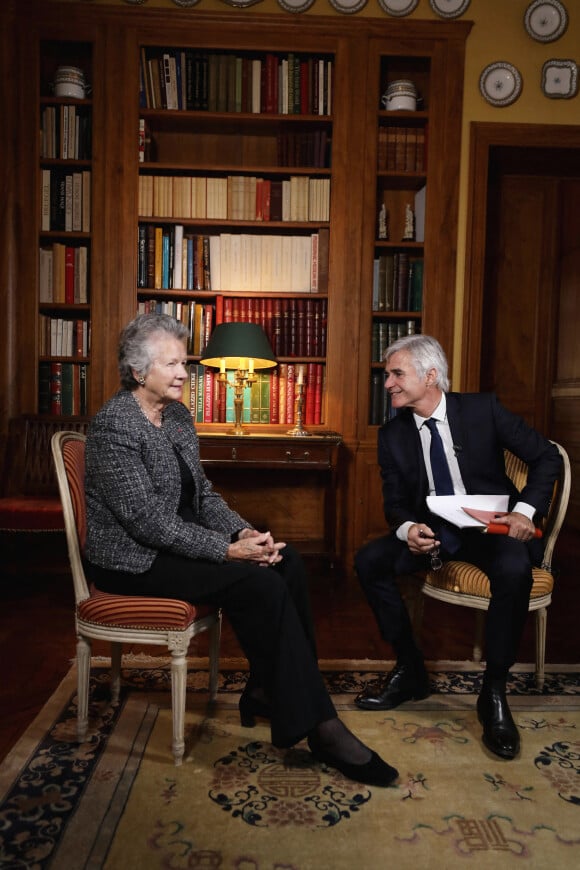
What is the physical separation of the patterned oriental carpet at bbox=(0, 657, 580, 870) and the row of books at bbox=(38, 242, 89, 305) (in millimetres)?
2379

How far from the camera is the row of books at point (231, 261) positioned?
3.86 metres

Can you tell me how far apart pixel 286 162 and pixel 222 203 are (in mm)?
418

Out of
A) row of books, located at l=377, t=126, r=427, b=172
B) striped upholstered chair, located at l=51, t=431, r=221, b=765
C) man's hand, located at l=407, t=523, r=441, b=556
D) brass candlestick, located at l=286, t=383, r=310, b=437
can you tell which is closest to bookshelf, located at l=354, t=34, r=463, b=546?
row of books, located at l=377, t=126, r=427, b=172

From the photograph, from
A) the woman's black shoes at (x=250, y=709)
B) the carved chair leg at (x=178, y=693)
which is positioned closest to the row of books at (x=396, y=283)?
the woman's black shoes at (x=250, y=709)

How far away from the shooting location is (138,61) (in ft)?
12.3

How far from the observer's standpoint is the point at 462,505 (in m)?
2.07

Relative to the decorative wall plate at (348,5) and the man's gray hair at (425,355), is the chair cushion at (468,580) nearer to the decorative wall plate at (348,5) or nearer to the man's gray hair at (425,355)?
the man's gray hair at (425,355)

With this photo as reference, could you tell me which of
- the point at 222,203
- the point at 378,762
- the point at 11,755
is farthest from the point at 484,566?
the point at 222,203

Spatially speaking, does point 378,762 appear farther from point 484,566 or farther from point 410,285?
point 410,285

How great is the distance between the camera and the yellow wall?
3834 mm

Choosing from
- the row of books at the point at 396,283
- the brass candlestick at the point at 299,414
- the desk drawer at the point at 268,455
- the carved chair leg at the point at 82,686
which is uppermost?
the row of books at the point at 396,283

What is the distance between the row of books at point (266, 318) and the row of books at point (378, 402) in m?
0.37

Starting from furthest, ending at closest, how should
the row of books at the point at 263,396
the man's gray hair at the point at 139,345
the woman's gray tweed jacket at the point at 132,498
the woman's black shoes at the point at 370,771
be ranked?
the row of books at the point at 263,396 → the man's gray hair at the point at 139,345 → the woman's gray tweed jacket at the point at 132,498 → the woman's black shoes at the point at 370,771

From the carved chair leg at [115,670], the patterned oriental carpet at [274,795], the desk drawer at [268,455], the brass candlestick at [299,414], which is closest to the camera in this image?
the patterned oriental carpet at [274,795]
